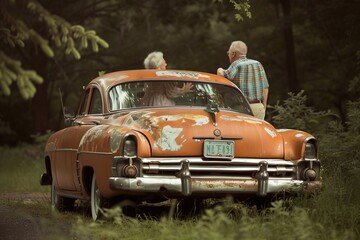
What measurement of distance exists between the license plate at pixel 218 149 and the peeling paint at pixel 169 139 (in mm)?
256

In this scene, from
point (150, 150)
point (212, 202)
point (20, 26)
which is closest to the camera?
point (20, 26)

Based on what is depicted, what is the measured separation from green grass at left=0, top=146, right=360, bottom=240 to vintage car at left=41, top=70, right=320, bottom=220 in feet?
0.82

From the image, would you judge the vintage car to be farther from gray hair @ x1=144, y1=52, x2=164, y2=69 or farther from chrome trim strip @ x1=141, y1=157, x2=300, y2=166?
gray hair @ x1=144, y1=52, x2=164, y2=69

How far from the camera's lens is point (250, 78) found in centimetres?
1211

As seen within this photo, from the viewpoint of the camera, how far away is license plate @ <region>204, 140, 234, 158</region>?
9242 millimetres

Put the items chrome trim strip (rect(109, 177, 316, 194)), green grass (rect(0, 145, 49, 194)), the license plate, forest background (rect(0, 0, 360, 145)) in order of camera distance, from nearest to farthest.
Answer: chrome trim strip (rect(109, 177, 316, 194))
the license plate
green grass (rect(0, 145, 49, 194))
forest background (rect(0, 0, 360, 145))

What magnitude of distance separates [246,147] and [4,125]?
94.6 ft

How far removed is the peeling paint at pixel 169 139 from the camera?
29.9 feet

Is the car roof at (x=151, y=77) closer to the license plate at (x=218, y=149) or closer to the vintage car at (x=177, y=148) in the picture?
the vintage car at (x=177, y=148)

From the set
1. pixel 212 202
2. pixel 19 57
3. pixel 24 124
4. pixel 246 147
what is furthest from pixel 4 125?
pixel 246 147

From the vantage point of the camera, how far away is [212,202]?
38.4ft

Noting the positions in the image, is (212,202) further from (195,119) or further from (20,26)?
(20,26)

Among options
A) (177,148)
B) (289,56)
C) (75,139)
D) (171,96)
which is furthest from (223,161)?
(289,56)

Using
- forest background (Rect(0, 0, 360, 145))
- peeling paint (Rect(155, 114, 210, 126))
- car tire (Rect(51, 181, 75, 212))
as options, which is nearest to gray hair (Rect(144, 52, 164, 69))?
car tire (Rect(51, 181, 75, 212))
